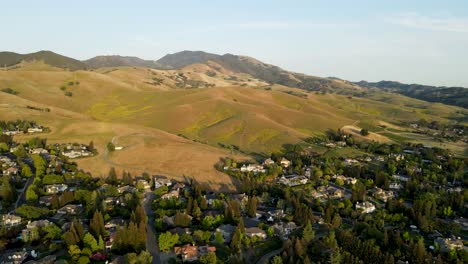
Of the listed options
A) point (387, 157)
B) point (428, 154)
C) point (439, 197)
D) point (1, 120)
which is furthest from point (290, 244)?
point (1, 120)

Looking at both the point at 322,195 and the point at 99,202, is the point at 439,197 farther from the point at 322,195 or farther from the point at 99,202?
the point at 99,202

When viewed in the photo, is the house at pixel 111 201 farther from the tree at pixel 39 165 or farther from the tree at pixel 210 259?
the tree at pixel 210 259

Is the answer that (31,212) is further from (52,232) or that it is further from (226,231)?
(226,231)

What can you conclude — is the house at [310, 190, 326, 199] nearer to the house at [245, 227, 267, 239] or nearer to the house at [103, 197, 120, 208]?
the house at [245, 227, 267, 239]

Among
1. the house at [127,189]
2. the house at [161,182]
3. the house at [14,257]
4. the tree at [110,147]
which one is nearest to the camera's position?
the house at [14,257]

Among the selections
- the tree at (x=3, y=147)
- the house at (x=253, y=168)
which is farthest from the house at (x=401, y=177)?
the tree at (x=3, y=147)

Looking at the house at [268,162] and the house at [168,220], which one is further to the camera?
the house at [268,162]

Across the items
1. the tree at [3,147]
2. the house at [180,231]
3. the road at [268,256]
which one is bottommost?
the road at [268,256]

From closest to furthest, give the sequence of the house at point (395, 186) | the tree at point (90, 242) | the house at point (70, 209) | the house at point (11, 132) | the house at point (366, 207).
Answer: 1. the tree at point (90, 242)
2. the house at point (70, 209)
3. the house at point (366, 207)
4. the house at point (395, 186)
5. the house at point (11, 132)
